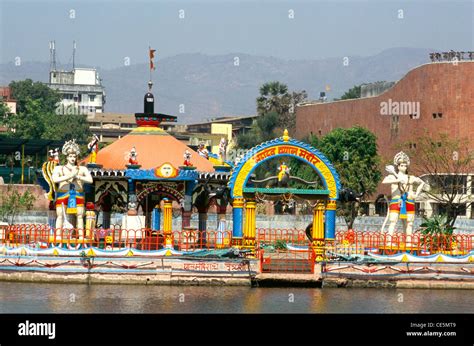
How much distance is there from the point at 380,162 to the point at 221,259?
51036 millimetres

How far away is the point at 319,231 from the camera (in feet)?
141

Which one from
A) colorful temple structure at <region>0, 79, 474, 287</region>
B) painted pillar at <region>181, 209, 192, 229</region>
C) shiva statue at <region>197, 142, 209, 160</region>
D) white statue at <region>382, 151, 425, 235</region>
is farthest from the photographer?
shiva statue at <region>197, 142, 209, 160</region>

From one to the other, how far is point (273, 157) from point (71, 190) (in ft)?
25.0

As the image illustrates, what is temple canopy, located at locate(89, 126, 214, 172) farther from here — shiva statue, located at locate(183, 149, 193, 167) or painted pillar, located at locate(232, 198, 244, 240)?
painted pillar, located at locate(232, 198, 244, 240)

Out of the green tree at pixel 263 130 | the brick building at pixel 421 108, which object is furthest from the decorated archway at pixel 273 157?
the green tree at pixel 263 130

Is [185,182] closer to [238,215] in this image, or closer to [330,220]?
[238,215]

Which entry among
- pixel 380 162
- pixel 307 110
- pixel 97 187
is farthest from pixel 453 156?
pixel 97 187

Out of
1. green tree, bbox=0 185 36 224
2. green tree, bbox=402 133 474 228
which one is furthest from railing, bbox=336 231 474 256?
green tree, bbox=0 185 36 224

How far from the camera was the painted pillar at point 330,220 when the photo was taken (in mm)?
43719

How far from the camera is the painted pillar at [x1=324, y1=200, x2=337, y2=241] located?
143 ft

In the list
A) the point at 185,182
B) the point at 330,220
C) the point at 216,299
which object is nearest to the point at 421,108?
the point at 185,182

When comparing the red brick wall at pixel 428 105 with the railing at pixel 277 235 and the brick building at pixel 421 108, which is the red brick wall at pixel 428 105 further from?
the railing at pixel 277 235

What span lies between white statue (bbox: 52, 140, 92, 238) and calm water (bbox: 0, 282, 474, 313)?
4.26 metres

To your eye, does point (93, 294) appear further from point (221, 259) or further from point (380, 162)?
point (380, 162)
